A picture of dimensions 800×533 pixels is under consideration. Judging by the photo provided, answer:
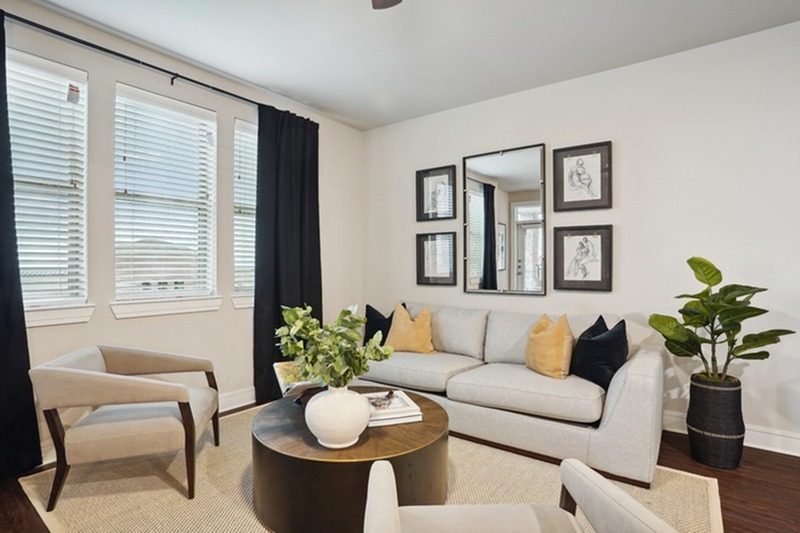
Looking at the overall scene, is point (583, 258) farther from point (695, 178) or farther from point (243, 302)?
point (243, 302)

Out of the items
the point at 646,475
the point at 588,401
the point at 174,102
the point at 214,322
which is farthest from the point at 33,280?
the point at 646,475

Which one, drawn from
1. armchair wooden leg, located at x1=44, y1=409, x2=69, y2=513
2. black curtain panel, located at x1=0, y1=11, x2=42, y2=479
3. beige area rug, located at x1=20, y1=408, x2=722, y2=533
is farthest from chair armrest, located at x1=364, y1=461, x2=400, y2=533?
black curtain panel, located at x1=0, y1=11, x2=42, y2=479

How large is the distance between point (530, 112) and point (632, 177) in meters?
1.05

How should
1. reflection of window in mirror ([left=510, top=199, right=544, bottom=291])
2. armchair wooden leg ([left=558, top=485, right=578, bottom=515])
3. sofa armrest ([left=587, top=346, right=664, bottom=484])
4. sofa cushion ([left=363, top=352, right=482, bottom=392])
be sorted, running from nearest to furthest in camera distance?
armchair wooden leg ([left=558, top=485, right=578, bottom=515])
sofa armrest ([left=587, top=346, right=664, bottom=484])
sofa cushion ([left=363, top=352, right=482, bottom=392])
reflection of window in mirror ([left=510, top=199, right=544, bottom=291])

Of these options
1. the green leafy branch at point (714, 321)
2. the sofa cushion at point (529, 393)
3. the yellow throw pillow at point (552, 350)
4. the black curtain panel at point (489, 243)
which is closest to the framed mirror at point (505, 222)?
the black curtain panel at point (489, 243)

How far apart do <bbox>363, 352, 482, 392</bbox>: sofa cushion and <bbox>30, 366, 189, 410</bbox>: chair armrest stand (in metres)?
1.41

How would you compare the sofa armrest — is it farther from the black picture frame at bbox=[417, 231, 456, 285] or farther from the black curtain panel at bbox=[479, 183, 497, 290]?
the black picture frame at bbox=[417, 231, 456, 285]

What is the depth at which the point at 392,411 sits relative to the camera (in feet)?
6.91

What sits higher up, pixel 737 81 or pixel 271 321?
pixel 737 81

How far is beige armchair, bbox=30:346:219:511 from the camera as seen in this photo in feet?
6.43

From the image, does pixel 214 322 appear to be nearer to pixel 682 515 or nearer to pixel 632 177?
pixel 682 515

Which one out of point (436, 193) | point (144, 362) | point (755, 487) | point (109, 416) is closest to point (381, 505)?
point (109, 416)

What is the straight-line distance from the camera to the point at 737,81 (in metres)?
2.84

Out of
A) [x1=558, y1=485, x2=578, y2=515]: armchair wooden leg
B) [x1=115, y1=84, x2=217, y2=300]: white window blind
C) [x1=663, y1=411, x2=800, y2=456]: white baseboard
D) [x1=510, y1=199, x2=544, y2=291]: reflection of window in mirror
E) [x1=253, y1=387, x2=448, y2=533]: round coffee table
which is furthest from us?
[x1=510, y1=199, x2=544, y2=291]: reflection of window in mirror
